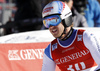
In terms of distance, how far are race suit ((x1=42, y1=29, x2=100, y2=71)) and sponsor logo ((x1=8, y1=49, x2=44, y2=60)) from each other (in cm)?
110

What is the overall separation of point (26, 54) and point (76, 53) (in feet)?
5.21

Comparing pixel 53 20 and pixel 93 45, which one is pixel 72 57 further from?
pixel 53 20

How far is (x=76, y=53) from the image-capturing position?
10.3ft

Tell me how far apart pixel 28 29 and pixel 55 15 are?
2882 millimetres

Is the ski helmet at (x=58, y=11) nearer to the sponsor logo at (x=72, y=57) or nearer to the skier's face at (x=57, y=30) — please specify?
the skier's face at (x=57, y=30)

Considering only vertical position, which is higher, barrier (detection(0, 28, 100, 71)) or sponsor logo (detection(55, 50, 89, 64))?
sponsor logo (detection(55, 50, 89, 64))

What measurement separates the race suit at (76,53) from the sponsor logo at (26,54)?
1.10m

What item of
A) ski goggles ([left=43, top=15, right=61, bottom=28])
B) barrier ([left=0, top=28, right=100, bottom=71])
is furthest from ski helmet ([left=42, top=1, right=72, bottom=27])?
barrier ([left=0, top=28, right=100, bottom=71])

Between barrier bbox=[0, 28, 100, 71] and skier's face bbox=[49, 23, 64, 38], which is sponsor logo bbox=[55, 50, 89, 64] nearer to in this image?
skier's face bbox=[49, 23, 64, 38]

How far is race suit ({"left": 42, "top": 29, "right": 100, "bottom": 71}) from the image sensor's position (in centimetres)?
295

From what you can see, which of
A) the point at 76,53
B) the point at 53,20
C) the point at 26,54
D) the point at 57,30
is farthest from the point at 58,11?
the point at 26,54

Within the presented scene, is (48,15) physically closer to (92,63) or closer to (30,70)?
(92,63)

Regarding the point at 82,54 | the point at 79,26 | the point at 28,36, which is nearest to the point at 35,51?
the point at 28,36

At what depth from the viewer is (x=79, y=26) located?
5188 mm
